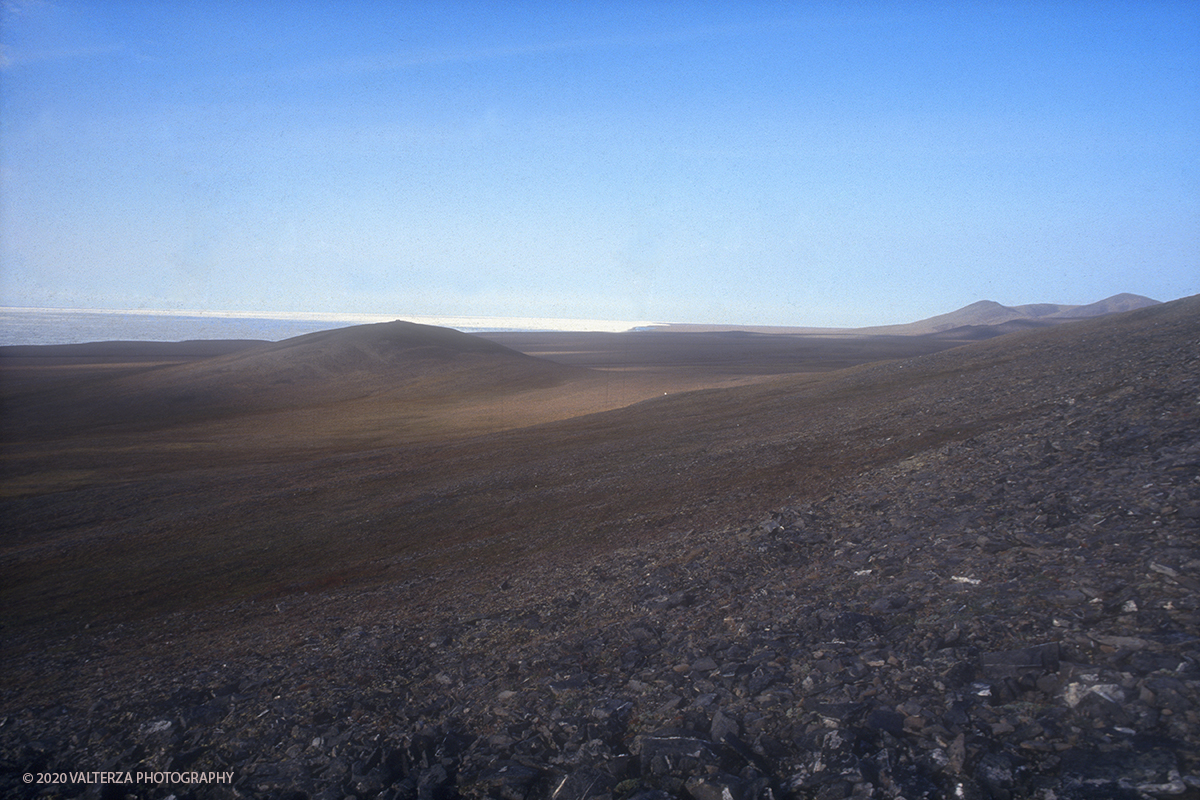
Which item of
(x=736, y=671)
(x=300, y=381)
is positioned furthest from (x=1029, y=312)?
(x=736, y=671)

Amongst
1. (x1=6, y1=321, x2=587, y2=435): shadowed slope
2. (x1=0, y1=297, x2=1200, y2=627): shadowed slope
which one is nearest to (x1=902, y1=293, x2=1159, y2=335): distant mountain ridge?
(x1=6, y1=321, x2=587, y2=435): shadowed slope

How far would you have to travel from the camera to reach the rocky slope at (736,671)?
3.73 meters

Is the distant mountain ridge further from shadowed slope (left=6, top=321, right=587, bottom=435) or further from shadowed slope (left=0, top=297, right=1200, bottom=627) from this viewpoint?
shadowed slope (left=0, top=297, right=1200, bottom=627)

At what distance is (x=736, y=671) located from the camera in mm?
4895

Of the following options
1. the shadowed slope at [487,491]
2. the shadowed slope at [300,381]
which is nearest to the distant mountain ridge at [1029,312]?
the shadowed slope at [300,381]

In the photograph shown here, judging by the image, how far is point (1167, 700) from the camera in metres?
3.63

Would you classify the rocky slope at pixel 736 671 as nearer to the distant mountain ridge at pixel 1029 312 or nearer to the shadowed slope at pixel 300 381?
the shadowed slope at pixel 300 381

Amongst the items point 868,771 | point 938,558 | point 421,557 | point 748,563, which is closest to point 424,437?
point 421,557

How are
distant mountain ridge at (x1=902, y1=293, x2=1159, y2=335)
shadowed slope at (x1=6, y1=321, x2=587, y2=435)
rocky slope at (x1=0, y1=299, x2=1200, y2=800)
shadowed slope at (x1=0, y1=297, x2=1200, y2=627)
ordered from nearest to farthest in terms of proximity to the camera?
rocky slope at (x1=0, y1=299, x2=1200, y2=800) → shadowed slope at (x1=0, y1=297, x2=1200, y2=627) → shadowed slope at (x1=6, y1=321, x2=587, y2=435) → distant mountain ridge at (x1=902, y1=293, x2=1159, y2=335)

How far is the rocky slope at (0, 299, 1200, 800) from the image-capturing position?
3727 mm

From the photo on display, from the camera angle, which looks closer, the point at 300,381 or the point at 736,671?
the point at 736,671

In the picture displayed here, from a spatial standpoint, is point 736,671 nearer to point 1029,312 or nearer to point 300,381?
point 300,381

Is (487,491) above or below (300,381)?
below

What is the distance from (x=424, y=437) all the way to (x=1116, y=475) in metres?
18.0
